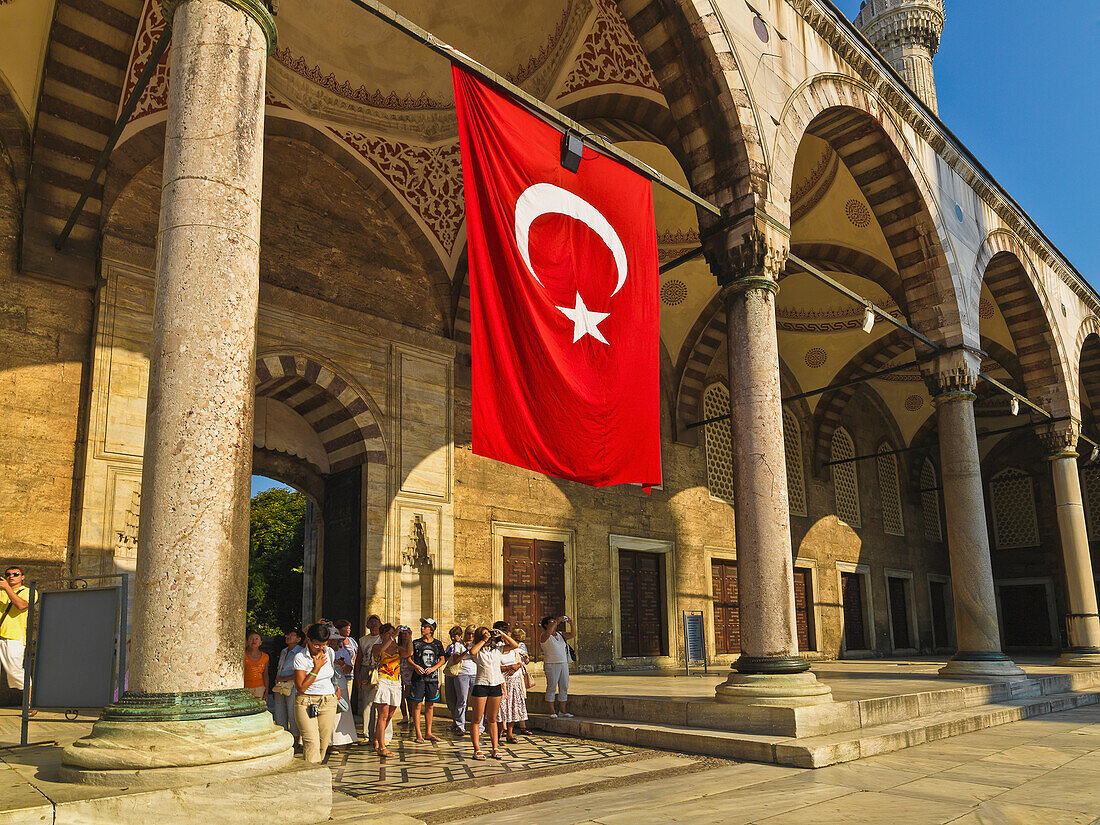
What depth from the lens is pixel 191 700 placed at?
300 centimetres

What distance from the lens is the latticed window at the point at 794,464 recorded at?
1612cm

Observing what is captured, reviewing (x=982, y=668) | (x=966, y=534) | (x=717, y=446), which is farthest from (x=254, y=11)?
(x=717, y=446)

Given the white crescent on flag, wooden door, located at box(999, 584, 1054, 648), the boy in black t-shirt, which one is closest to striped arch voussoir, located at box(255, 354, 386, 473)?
the boy in black t-shirt

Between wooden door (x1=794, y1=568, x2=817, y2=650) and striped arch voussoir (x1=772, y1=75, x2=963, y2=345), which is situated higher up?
striped arch voussoir (x1=772, y1=75, x2=963, y2=345)

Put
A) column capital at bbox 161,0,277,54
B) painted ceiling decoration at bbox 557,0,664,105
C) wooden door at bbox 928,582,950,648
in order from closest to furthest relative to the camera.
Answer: column capital at bbox 161,0,277,54
painted ceiling decoration at bbox 557,0,664,105
wooden door at bbox 928,582,950,648

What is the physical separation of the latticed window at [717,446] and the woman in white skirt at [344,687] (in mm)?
8850

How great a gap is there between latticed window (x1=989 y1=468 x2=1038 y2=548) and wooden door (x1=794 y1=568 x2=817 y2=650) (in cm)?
803

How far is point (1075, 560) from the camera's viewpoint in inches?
490

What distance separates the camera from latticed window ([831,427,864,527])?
17.3 meters

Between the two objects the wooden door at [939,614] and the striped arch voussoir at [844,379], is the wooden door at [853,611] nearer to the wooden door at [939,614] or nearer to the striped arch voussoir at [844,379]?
the striped arch voussoir at [844,379]

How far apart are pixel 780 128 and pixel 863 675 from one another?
674 centimetres

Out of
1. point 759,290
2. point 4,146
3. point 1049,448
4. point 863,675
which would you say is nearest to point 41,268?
point 4,146

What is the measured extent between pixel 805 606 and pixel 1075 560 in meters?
4.72

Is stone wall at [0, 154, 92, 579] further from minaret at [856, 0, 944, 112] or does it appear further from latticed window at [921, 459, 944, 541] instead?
minaret at [856, 0, 944, 112]
